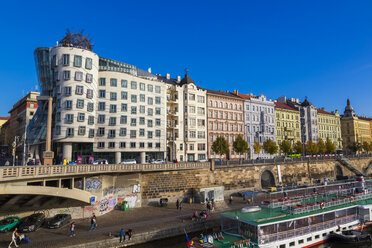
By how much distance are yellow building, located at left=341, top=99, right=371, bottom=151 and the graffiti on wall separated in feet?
346

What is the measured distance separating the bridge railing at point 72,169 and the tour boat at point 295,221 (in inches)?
530

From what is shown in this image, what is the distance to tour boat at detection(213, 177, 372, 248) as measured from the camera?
21.2 metres

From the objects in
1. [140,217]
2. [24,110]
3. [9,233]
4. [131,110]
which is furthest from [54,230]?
[24,110]

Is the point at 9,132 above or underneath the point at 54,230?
above

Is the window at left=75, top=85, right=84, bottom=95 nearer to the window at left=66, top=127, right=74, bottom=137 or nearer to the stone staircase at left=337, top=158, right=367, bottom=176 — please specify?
the window at left=66, top=127, right=74, bottom=137

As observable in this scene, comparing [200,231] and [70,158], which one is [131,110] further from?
[200,231]

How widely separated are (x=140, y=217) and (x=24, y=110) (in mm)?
77075

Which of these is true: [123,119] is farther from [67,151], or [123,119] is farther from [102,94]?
[67,151]

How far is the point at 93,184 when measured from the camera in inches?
1139

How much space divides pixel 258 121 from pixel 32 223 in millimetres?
64594

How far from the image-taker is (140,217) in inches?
1119

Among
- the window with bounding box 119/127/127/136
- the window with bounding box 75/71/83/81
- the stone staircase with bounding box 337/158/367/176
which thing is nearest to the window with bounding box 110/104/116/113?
the window with bounding box 119/127/127/136

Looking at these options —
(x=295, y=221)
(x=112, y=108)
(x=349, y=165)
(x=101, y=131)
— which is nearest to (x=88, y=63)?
(x=112, y=108)

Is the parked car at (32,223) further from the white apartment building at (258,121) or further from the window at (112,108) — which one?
the white apartment building at (258,121)
